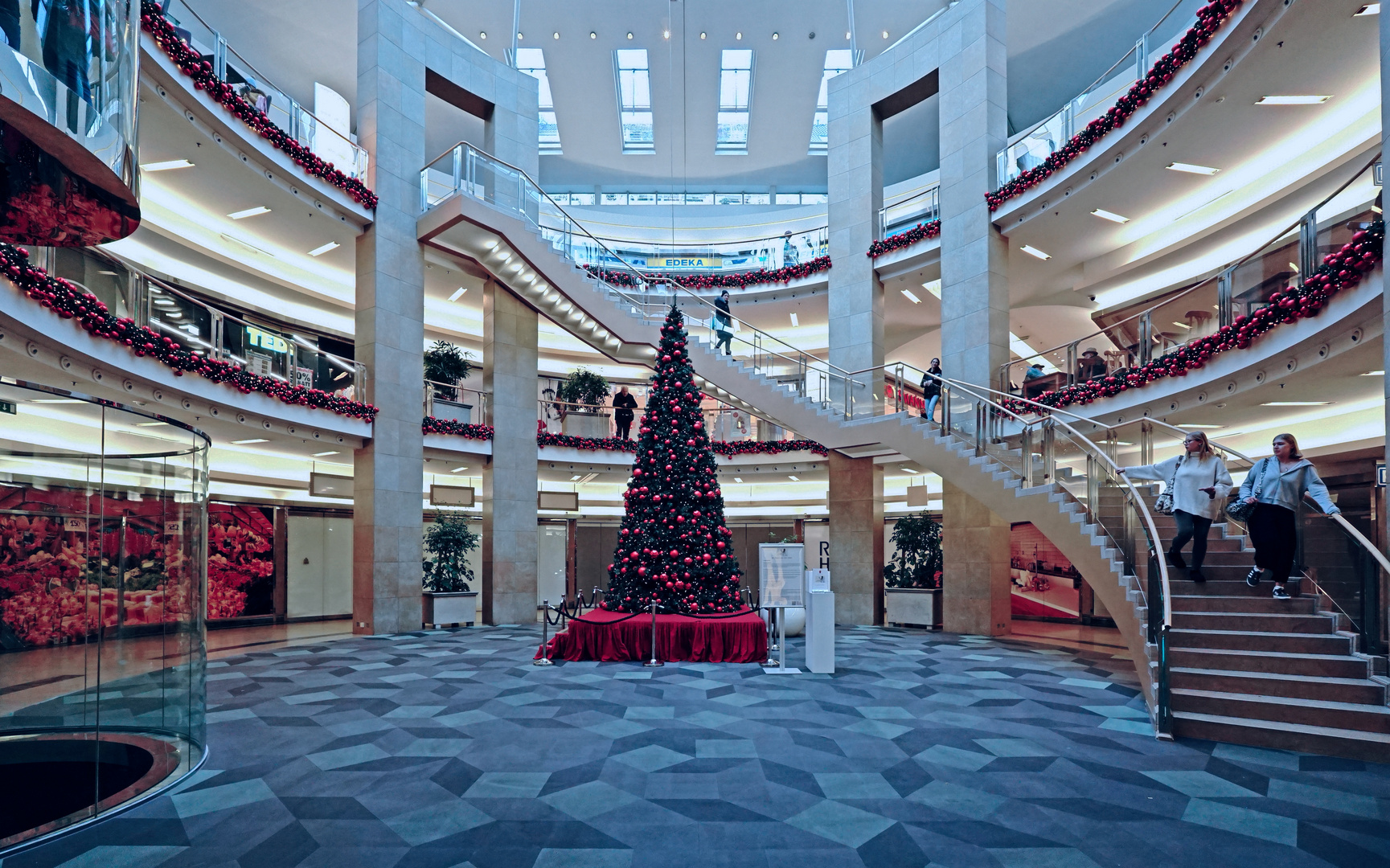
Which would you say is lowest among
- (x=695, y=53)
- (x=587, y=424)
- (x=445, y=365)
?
(x=587, y=424)

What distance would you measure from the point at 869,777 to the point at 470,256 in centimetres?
1454

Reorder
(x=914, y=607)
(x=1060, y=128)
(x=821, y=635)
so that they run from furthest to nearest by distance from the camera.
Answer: (x=914, y=607) → (x=1060, y=128) → (x=821, y=635)

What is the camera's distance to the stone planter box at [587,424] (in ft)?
66.8

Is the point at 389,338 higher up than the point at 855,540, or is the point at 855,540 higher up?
the point at 389,338

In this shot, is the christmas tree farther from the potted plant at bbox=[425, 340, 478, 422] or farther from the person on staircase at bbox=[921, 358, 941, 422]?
the potted plant at bbox=[425, 340, 478, 422]

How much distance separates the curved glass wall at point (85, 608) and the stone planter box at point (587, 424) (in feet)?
47.1

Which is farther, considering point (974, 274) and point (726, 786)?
point (974, 274)

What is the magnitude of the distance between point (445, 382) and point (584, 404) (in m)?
3.46

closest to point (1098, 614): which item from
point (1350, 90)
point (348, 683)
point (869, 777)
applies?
point (1350, 90)

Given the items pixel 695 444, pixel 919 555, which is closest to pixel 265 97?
pixel 695 444

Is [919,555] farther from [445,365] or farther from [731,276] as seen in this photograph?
[445,365]

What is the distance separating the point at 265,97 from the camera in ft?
45.8

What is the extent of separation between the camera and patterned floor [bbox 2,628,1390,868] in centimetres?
444

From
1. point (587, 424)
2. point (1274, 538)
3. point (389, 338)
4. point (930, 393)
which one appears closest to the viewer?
point (1274, 538)
